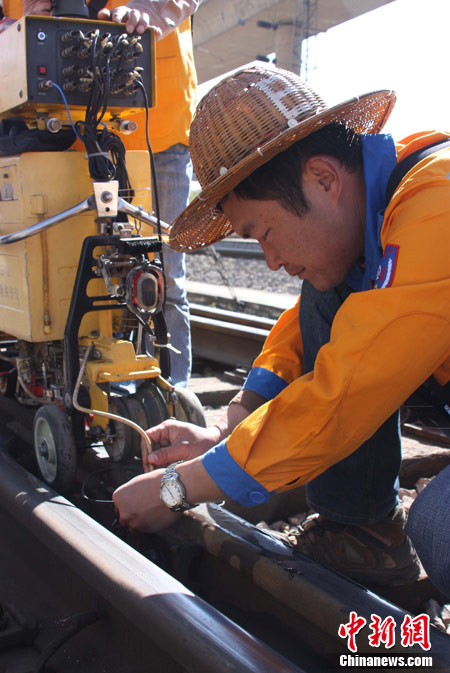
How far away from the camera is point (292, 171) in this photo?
1.93 meters

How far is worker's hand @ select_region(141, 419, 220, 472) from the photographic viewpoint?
7.97 feet

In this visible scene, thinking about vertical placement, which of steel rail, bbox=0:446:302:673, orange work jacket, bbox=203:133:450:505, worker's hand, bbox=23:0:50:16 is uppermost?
worker's hand, bbox=23:0:50:16

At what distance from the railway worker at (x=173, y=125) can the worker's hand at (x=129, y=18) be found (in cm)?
26

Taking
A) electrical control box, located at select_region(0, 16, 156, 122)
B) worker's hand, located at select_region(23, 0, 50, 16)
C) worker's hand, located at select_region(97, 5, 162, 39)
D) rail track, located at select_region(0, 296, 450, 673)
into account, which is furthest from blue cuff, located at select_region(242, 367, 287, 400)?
worker's hand, located at select_region(23, 0, 50, 16)

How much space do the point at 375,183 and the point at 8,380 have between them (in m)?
2.52

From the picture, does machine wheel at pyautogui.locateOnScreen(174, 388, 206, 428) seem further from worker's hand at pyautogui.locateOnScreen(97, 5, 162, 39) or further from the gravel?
the gravel

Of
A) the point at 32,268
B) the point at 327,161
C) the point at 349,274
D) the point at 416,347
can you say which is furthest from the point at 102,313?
the point at 416,347

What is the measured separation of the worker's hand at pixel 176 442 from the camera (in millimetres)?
2428

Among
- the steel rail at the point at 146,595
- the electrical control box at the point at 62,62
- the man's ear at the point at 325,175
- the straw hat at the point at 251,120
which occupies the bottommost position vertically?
the steel rail at the point at 146,595

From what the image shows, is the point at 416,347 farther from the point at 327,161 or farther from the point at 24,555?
the point at 24,555

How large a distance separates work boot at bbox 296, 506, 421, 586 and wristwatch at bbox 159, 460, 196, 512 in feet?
2.30

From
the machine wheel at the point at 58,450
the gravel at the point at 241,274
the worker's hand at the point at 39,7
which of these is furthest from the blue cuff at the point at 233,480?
the gravel at the point at 241,274

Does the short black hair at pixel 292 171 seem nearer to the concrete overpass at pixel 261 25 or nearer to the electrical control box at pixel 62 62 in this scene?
the electrical control box at pixel 62 62

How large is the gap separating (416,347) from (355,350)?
145mm
